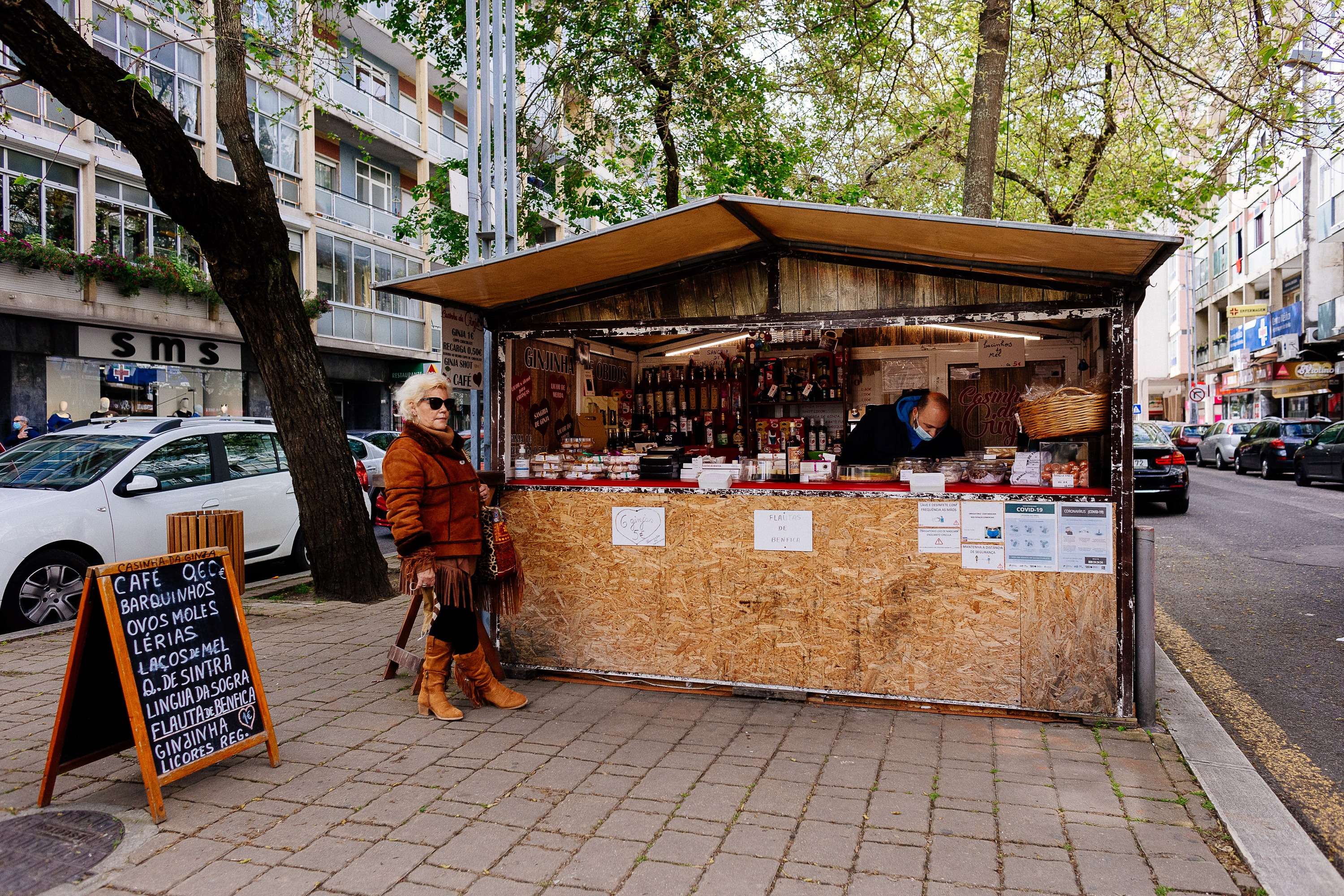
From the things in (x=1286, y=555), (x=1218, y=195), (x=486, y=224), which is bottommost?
(x=1286, y=555)

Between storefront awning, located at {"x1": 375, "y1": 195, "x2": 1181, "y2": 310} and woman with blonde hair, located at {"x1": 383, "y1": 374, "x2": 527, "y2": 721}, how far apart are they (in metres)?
0.86

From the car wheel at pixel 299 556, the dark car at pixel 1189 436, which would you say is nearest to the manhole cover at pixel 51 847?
the car wheel at pixel 299 556

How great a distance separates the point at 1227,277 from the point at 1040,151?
33756 millimetres

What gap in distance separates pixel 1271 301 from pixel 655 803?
41.9 m

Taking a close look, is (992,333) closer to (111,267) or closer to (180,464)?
(180,464)

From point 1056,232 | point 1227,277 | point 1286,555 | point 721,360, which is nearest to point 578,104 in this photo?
point 721,360

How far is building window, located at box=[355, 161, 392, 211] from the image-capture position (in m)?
26.1

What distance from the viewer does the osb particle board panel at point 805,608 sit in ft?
15.2

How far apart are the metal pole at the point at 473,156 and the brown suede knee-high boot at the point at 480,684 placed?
329 centimetres

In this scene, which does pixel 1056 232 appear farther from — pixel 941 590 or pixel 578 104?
pixel 578 104

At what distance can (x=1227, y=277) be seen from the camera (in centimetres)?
4225

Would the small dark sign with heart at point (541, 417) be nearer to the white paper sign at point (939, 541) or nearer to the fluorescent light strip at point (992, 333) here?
the white paper sign at point (939, 541)

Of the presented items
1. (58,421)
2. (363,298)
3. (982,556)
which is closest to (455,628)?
(982,556)

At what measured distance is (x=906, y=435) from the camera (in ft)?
24.3
